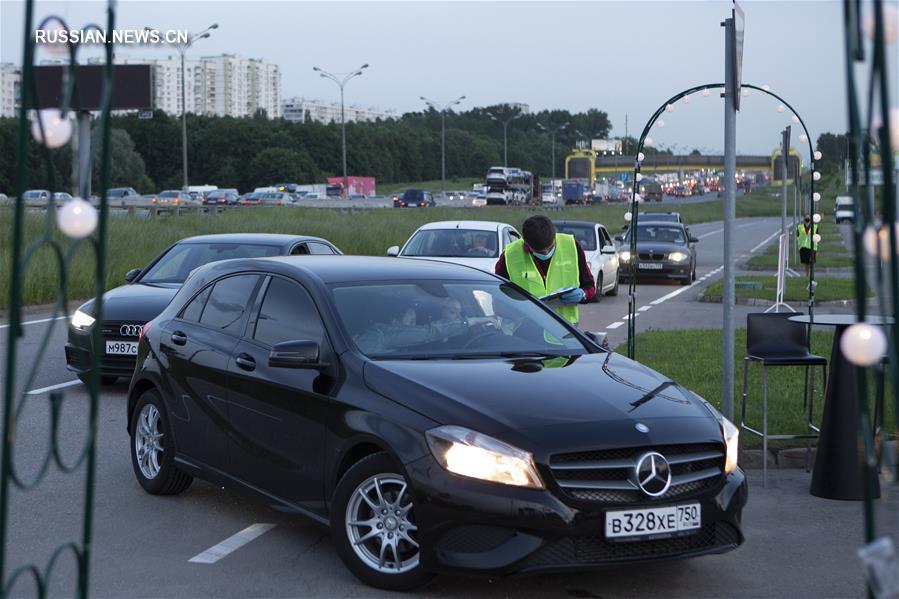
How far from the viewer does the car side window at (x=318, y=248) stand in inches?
A: 545

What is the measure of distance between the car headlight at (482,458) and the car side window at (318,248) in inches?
334

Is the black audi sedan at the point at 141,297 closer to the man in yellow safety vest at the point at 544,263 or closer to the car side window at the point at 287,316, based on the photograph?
the man in yellow safety vest at the point at 544,263

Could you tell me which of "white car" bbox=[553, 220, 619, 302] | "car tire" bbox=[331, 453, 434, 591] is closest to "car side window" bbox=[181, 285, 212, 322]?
"car tire" bbox=[331, 453, 434, 591]

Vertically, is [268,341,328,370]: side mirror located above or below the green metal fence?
below

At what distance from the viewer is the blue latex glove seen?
893 cm

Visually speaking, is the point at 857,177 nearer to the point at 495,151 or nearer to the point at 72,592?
the point at 72,592

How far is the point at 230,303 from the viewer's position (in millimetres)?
7320

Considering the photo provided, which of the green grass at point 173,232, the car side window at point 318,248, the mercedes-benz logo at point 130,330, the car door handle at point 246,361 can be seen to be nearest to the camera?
the car door handle at point 246,361

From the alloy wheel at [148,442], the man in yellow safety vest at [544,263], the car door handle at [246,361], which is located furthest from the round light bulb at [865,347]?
the man in yellow safety vest at [544,263]

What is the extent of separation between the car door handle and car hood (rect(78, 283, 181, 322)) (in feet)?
16.1

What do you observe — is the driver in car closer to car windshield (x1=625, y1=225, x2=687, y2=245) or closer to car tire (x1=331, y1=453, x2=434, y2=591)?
car tire (x1=331, y1=453, x2=434, y2=591)

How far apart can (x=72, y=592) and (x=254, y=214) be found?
116ft

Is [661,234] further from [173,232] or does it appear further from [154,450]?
[154,450]

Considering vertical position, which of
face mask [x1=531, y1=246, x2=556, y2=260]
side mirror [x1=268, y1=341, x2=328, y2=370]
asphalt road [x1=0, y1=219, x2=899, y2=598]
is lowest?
asphalt road [x1=0, y1=219, x2=899, y2=598]
